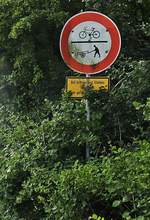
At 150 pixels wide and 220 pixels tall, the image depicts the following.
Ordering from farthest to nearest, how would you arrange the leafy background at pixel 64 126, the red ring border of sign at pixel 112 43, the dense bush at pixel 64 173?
the red ring border of sign at pixel 112 43 → the leafy background at pixel 64 126 → the dense bush at pixel 64 173

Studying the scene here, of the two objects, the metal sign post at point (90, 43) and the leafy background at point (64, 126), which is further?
the metal sign post at point (90, 43)

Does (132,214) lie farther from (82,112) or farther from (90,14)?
(90,14)

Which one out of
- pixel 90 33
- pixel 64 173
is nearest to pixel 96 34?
pixel 90 33

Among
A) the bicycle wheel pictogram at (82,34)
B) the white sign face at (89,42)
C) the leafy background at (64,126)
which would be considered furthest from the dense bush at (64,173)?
the bicycle wheel pictogram at (82,34)

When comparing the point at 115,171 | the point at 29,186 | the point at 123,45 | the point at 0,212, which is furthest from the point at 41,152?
the point at 123,45

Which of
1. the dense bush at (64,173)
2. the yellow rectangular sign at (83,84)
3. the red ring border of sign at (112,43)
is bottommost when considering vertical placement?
the dense bush at (64,173)

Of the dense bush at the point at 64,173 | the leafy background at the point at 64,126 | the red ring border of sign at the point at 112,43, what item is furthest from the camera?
the red ring border of sign at the point at 112,43

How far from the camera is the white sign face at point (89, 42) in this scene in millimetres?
5383

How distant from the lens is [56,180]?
15.4 ft

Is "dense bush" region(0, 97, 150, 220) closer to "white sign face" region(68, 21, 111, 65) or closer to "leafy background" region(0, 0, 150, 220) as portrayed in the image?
"leafy background" region(0, 0, 150, 220)

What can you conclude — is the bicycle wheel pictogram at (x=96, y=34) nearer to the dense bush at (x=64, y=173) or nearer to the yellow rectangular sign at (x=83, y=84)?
the yellow rectangular sign at (x=83, y=84)

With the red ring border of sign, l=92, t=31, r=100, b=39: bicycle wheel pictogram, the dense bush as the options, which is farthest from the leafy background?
l=92, t=31, r=100, b=39: bicycle wheel pictogram

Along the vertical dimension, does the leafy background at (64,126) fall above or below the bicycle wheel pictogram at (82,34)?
below

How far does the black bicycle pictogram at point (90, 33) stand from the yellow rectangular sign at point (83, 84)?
429mm
